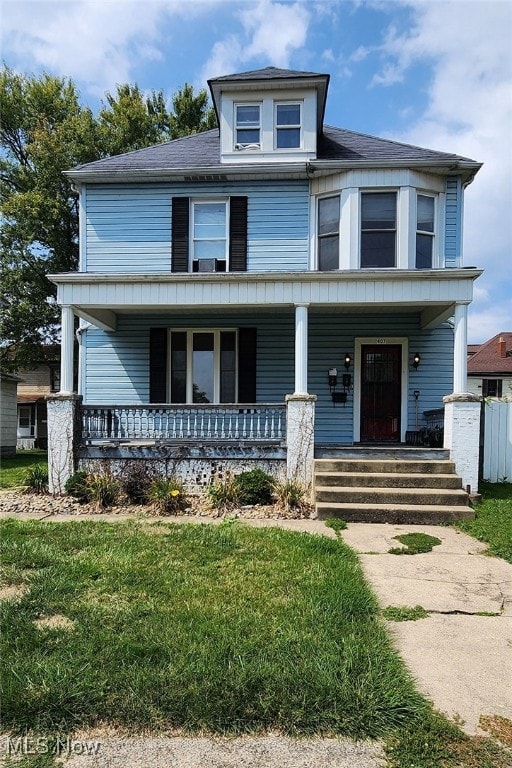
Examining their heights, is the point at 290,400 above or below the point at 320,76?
below

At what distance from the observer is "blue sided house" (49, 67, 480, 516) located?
9.49 meters

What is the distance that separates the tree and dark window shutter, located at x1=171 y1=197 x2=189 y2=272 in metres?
10.2

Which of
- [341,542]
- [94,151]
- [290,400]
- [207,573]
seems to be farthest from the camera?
[94,151]

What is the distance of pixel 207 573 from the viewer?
13.3 ft

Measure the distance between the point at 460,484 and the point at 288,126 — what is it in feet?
27.6

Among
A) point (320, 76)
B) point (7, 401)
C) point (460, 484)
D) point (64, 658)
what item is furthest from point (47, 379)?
point (64, 658)

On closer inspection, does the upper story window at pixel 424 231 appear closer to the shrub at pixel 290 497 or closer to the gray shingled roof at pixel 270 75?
the gray shingled roof at pixel 270 75

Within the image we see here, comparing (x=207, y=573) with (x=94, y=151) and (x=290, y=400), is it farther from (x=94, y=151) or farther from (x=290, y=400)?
(x=94, y=151)

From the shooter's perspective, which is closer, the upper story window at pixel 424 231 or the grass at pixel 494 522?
the grass at pixel 494 522

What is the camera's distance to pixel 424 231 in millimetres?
9734

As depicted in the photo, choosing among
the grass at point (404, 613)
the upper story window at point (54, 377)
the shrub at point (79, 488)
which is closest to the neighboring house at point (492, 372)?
the upper story window at point (54, 377)

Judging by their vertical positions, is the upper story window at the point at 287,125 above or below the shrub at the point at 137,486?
above

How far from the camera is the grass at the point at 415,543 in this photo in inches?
199

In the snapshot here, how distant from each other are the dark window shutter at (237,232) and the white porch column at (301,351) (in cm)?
253
